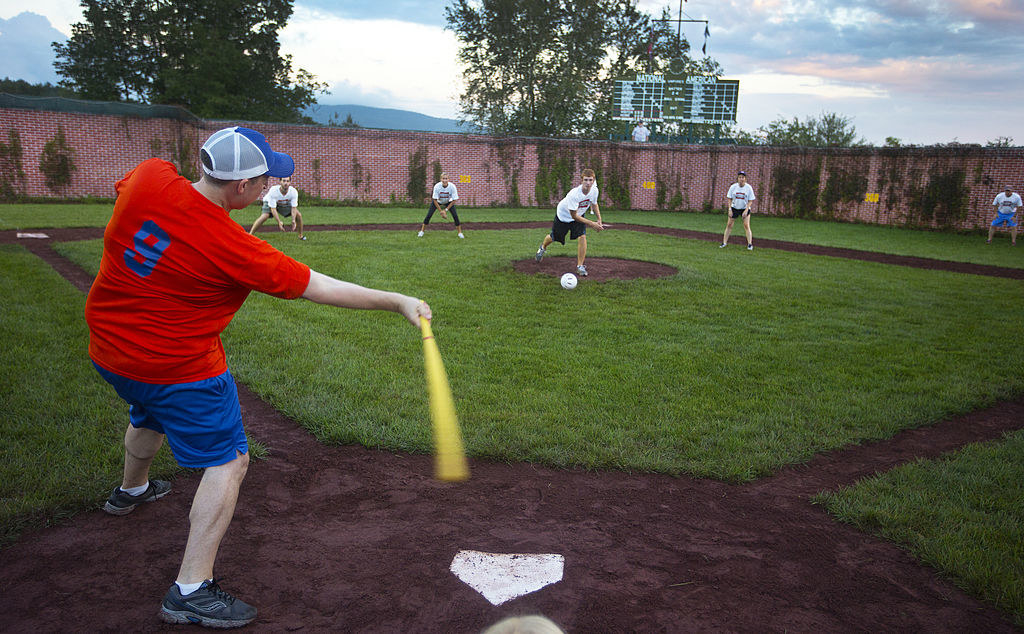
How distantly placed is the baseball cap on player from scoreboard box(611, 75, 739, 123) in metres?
35.5

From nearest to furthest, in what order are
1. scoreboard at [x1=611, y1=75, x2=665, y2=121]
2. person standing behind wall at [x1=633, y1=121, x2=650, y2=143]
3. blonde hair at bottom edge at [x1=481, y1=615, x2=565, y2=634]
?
blonde hair at bottom edge at [x1=481, y1=615, x2=565, y2=634] < person standing behind wall at [x1=633, y1=121, x2=650, y2=143] < scoreboard at [x1=611, y1=75, x2=665, y2=121]

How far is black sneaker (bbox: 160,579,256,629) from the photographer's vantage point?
2.76m

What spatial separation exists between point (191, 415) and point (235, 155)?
1.14 m

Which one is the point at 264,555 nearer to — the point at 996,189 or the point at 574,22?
the point at 996,189

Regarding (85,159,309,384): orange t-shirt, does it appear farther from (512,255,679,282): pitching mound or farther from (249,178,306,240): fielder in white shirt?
(249,178,306,240): fielder in white shirt

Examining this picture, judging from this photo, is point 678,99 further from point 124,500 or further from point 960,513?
point 124,500

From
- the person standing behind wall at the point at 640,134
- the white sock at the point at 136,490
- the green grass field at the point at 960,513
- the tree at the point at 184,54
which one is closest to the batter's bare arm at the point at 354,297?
the white sock at the point at 136,490

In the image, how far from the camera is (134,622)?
9.21ft

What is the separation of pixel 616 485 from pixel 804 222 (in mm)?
27878

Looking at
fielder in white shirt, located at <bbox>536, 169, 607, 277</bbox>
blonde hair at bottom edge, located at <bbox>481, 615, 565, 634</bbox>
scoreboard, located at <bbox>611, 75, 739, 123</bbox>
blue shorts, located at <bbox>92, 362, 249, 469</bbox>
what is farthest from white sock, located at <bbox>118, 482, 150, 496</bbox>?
scoreboard, located at <bbox>611, 75, 739, 123</bbox>

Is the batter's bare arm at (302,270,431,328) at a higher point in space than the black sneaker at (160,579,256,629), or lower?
higher

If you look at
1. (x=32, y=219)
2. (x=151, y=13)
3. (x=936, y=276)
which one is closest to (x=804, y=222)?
(x=936, y=276)

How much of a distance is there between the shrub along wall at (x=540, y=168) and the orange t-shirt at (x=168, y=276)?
26.6 metres

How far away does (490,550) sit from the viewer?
3477 millimetres
